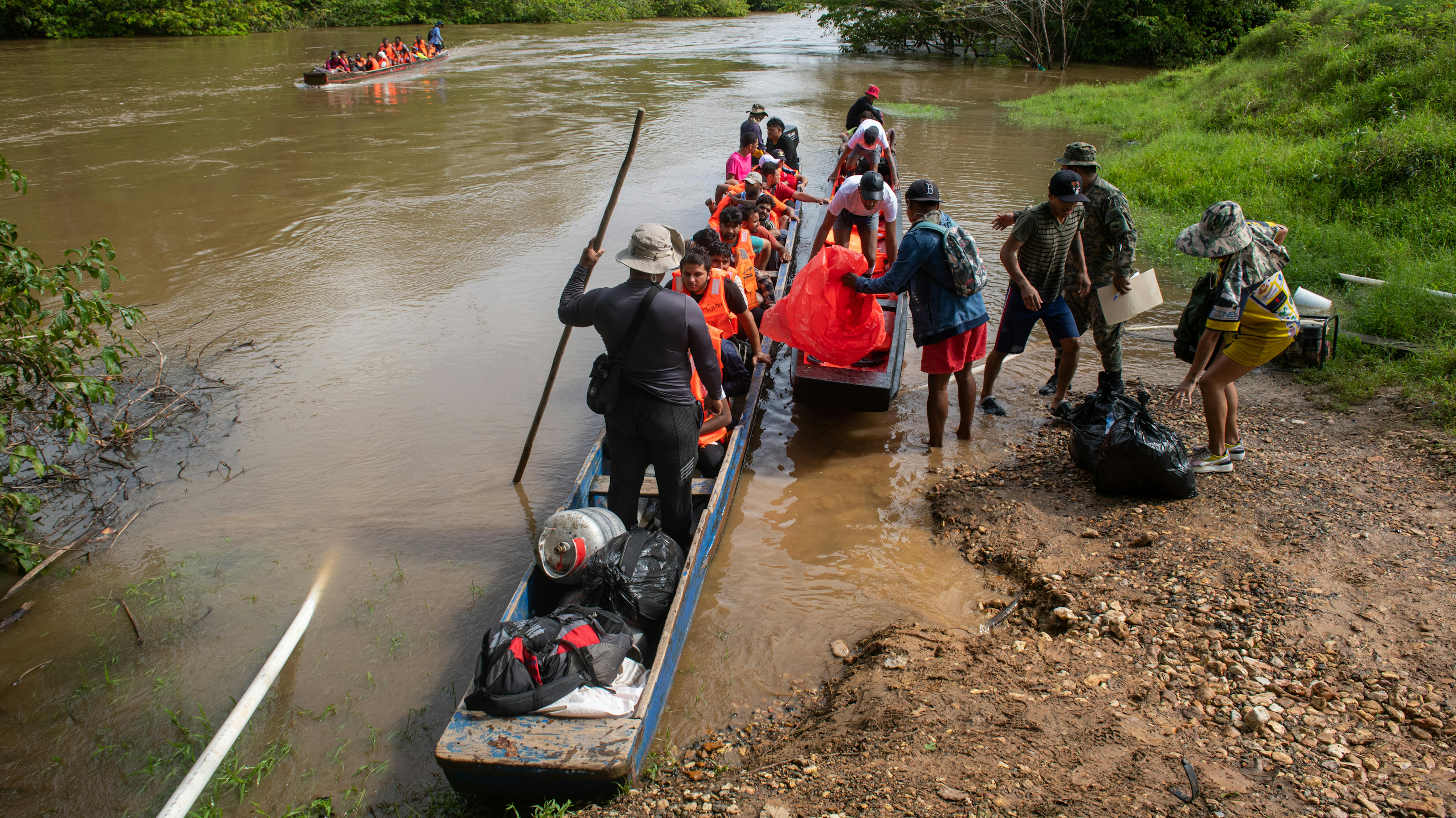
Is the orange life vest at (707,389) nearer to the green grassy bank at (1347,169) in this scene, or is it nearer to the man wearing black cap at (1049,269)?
the man wearing black cap at (1049,269)

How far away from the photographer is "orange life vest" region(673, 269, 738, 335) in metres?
5.31

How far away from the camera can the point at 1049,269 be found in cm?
531

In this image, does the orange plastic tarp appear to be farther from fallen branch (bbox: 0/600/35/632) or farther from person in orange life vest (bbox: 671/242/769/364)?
fallen branch (bbox: 0/600/35/632)

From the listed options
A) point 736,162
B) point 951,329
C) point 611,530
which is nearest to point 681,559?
point 611,530

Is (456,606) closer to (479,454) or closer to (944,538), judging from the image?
(479,454)

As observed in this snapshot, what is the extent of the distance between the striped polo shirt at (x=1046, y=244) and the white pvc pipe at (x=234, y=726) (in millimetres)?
4652

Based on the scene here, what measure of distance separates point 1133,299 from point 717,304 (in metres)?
2.79

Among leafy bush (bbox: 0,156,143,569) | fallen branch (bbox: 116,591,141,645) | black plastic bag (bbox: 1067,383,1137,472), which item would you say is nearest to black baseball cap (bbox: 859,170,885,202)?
black plastic bag (bbox: 1067,383,1137,472)

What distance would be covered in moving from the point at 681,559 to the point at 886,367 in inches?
102

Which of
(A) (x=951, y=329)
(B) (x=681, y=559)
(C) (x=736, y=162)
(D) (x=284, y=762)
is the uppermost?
(C) (x=736, y=162)

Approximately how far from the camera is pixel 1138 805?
2.59 metres

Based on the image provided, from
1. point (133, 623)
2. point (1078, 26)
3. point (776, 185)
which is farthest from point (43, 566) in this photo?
point (1078, 26)

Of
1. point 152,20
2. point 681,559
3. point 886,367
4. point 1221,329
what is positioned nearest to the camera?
point 681,559

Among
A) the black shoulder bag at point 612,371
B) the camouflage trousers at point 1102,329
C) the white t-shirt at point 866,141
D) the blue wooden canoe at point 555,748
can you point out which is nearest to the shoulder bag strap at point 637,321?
the black shoulder bag at point 612,371
